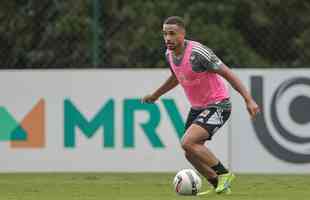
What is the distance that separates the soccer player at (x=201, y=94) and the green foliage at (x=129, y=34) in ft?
18.6

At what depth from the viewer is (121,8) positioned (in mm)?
20125

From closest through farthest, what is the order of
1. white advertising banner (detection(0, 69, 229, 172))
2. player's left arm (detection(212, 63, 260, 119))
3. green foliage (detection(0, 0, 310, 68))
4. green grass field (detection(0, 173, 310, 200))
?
player's left arm (detection(212, 63, 260, 119)) < green grass field (detection(0, 173, 310, 200)) < white advertising banner (detection(0, 69, 229, 172)) < green foliage (detection(0, 0, 310, 68))

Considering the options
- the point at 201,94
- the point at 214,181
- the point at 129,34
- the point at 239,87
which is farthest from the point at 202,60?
the point at 129,34

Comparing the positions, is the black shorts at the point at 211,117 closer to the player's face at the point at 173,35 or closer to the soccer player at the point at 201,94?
the soccer player at the point at 201,94

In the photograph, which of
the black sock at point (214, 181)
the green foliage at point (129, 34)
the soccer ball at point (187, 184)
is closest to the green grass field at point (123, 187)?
the soccer ball at point (187, 184)

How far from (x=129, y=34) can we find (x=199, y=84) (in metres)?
7.19

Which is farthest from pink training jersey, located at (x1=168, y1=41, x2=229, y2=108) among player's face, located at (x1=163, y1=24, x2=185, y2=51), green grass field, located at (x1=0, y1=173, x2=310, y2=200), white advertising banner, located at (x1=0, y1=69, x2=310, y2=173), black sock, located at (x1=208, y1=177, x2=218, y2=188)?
white advertising banner, located at (x1=0, y1=69, x2=310, y2=173)

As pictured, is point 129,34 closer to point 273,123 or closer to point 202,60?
point 273,123

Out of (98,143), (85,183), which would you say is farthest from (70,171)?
(85,183)

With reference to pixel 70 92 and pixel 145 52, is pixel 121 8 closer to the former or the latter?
pixel 145 52

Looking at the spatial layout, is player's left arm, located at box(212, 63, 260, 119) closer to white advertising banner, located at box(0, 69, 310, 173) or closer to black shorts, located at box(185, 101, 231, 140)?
black shorts, located at box(185, 101, 231, 140)

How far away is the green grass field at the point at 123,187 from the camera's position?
40.7 feet

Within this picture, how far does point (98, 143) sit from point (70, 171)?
60 centimetres

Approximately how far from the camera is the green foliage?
1864 centimetres
